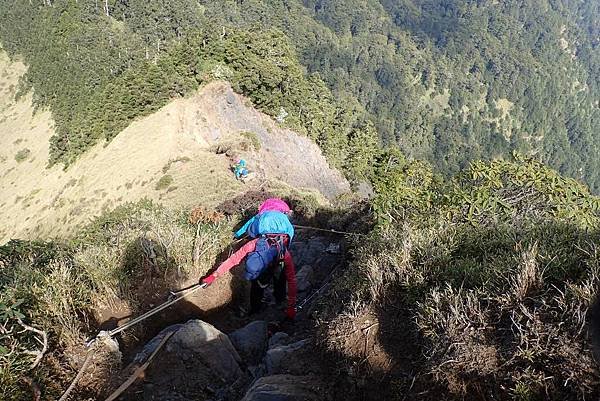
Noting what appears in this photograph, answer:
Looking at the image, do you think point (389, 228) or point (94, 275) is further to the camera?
point (389, 228)

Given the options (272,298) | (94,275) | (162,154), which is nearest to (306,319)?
(272,298)

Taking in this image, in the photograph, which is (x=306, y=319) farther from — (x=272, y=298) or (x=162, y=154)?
(x=162, y=154)

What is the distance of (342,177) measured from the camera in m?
29.3

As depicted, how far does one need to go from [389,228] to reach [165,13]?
76.3m

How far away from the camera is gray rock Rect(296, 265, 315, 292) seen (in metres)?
7.10

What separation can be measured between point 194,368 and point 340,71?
131m

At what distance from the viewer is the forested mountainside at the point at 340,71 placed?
28781 mm

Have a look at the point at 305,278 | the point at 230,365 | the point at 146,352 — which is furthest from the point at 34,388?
the point at 305,278

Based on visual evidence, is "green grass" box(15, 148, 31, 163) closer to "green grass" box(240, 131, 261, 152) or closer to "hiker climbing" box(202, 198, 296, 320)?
"green grass" box(240, 131, 261, 152)

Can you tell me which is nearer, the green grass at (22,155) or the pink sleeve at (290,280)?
the pink sleeve at (290,280)

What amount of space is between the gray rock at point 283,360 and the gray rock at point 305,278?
2.77 metres

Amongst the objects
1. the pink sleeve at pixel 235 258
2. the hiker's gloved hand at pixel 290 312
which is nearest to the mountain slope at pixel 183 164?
the pink sleeve at pixel 235 258

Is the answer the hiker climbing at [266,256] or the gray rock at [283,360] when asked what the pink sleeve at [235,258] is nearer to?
the hiker climbing at [266,256]

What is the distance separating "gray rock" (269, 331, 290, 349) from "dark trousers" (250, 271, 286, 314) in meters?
0.98
